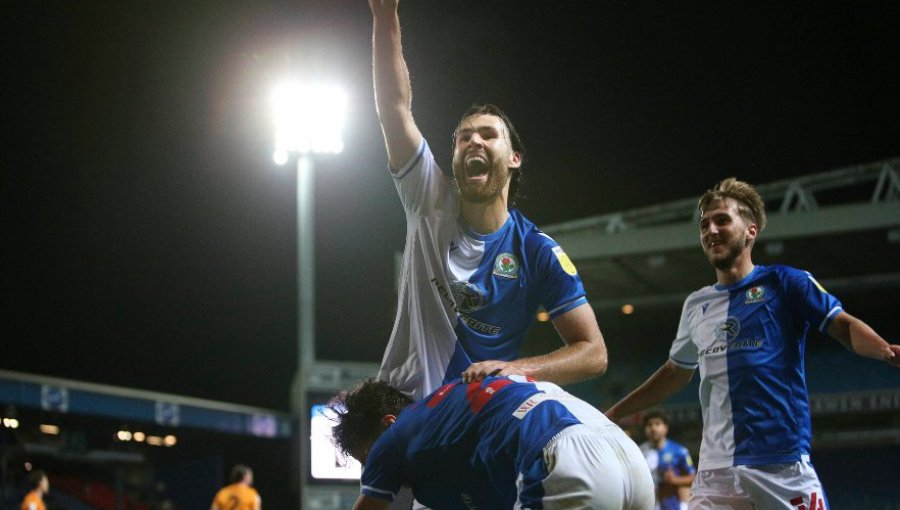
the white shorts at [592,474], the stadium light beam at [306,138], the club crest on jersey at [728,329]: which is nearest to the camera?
the white shorts at [592,474]

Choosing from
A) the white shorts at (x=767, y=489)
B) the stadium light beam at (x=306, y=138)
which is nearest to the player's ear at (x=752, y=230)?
the white shorts at (x=767, y=489)

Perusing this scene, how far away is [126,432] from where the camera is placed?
2656 centimetres

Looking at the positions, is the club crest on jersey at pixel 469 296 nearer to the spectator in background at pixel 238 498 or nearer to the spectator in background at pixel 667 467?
the spectator in background at pixel 667 467

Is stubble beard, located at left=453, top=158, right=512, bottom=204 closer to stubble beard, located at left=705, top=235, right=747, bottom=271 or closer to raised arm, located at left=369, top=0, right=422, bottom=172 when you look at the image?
raised arm, located at left=369, top=0, right=422, bottom=172

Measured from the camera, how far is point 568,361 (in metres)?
3.69

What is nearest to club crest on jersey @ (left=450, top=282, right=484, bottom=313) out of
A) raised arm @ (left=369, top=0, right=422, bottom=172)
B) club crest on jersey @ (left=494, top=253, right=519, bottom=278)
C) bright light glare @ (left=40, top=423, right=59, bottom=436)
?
club crest on jersey @ (left=494, top=253, right=519, bottom=278)

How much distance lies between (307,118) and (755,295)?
12379 millimetres

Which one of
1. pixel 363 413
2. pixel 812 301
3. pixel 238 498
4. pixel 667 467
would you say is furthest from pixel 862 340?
pixel 238 498

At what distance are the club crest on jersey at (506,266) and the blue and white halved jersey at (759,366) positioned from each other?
1.29m

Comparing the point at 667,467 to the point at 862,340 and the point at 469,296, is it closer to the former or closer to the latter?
the point at 862,340

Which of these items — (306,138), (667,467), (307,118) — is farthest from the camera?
(307,118)

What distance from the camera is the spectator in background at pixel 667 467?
9648mm

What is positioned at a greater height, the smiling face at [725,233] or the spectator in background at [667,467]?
the smiling face at [725,233]

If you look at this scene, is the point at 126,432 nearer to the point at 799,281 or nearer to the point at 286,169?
the point at 286,169
